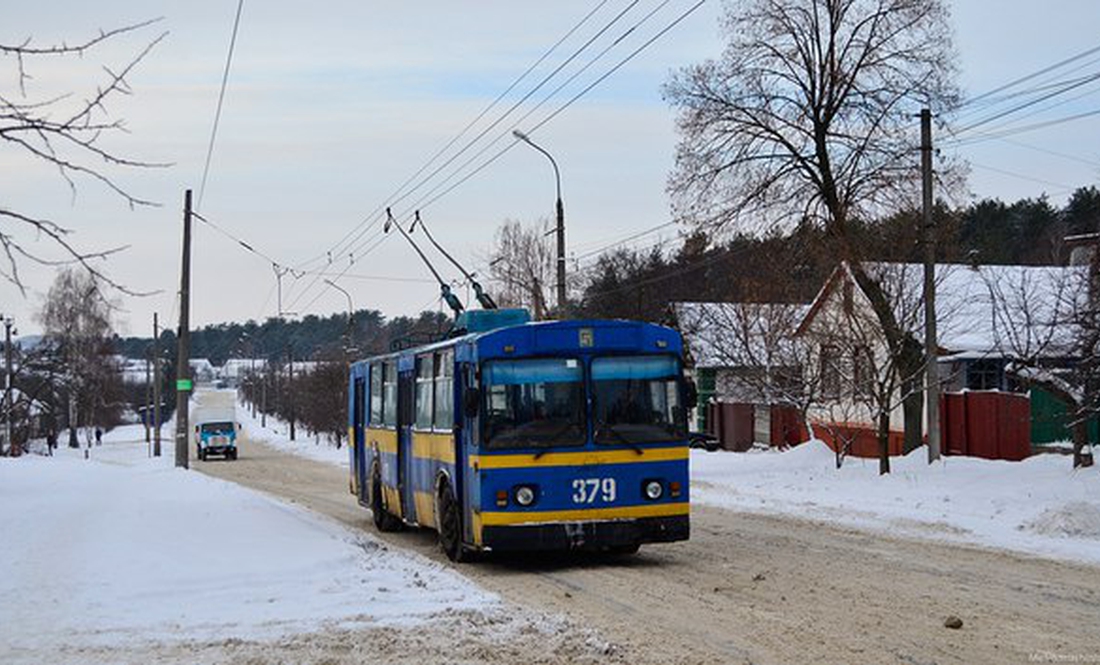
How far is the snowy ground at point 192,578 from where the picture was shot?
414 inches

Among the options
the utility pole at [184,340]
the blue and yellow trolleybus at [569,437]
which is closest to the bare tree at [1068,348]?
the blue and yellow trolleybus at [569,437]

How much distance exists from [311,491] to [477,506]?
74.7 feet

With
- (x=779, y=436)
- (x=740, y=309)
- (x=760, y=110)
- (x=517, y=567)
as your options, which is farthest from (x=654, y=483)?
(x=779, y=436)

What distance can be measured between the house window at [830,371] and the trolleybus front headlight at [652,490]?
15937mm

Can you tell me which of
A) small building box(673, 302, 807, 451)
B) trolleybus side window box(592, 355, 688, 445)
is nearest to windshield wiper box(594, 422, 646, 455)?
trolleybus side window box(592, 355, 688, 445)

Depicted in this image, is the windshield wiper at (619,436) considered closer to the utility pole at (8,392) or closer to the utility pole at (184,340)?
the utility pole at (184,340)

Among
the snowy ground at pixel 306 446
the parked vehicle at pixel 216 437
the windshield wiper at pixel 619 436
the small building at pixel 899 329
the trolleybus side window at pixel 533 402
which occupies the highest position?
the small building at pixel 899 329

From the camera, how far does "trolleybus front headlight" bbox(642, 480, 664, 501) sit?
49.8 feet

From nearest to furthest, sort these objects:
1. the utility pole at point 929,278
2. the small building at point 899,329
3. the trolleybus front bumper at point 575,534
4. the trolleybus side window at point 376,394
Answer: the trolleybus front bumper at point 575,534 < the trolleybus side window at point 376,394 < the utility pole at point 929,278 < the small building at point 899,329

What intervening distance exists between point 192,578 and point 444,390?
500 cm

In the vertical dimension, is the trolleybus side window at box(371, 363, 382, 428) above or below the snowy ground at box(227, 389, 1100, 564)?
above

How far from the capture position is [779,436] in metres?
50.8

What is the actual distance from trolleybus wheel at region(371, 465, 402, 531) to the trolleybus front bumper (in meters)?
7.24

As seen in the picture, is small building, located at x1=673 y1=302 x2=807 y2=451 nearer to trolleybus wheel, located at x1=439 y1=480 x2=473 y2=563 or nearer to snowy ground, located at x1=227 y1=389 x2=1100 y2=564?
snowy ground, located at x1=227 y1=389 x2=1100 y2=564
